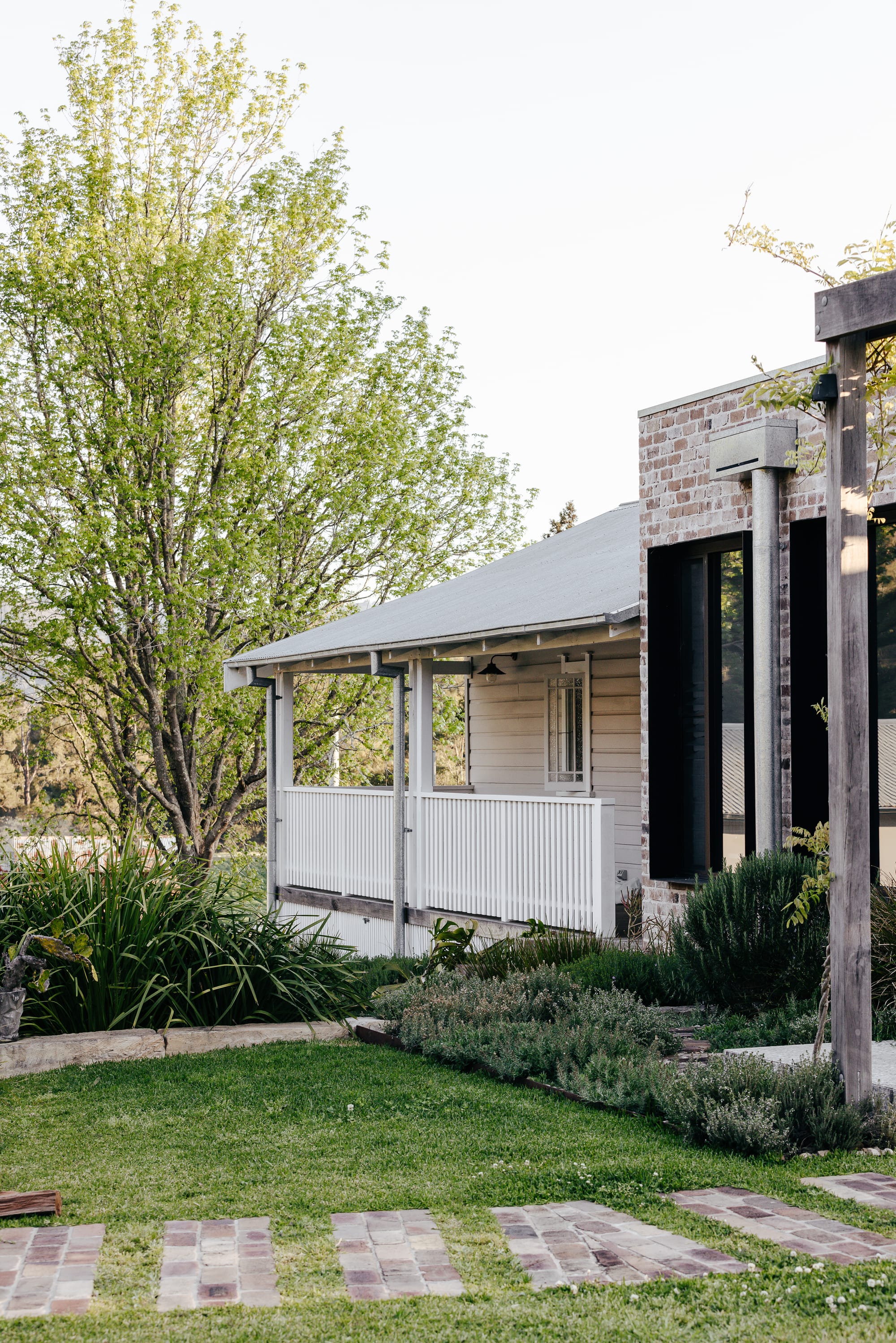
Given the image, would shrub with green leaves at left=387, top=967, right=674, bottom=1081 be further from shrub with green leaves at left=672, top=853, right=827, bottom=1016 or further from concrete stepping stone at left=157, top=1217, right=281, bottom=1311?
concrete stepping stone at left=157, top=1217, right=281, bottom=1311

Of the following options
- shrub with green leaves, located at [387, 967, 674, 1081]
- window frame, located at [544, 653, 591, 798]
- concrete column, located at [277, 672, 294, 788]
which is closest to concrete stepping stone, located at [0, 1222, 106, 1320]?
shrub with green leaves, located at [387, 967, 674, 1081]

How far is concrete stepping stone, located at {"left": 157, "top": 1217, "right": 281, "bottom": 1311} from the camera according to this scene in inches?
146

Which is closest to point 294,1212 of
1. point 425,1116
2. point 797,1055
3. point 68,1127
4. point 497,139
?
point 425,1116

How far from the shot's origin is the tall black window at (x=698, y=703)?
9531 mm

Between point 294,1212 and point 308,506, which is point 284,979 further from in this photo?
point 308,506

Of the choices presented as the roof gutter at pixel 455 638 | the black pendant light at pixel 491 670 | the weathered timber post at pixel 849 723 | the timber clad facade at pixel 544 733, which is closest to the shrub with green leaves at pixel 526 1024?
the weathered timber post at pixel 849 723

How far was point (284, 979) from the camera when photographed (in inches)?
344

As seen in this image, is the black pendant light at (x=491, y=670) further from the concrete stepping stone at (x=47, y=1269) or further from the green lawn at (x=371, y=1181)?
the concrete stepping stone at (x=47, y=1269)

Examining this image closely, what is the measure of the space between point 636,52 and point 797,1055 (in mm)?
10928

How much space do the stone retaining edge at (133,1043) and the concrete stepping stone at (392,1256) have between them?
3.50 metres

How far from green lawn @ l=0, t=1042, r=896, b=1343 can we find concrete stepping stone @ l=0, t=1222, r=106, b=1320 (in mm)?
59

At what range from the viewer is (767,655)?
8.84m

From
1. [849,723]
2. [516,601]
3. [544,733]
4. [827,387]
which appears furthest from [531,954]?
[544,733]

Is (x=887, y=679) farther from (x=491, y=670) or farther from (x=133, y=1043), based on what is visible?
(x=491, y=670)
